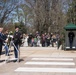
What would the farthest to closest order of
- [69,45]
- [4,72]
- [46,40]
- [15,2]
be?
[15,2]
[46,40]
[69,45]
[4,72]

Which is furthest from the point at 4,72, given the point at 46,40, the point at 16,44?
the point at 46,40

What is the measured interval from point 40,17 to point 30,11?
6.81 ft

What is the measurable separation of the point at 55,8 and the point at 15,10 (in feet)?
21.0

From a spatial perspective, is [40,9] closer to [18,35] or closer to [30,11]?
[30,11]

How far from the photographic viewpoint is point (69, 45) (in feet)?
81.3

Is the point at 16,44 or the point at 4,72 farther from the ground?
the point at 16,44

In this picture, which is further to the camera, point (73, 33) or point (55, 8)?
point (55, 8)

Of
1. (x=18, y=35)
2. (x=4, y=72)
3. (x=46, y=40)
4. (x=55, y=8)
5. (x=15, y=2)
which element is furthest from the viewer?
(x=55, y=8)

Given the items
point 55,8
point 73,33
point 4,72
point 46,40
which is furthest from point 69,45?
point 55,8

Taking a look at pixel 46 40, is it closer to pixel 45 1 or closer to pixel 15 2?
pixel 15 2

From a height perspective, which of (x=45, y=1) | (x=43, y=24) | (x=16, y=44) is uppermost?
(x=45, y=1)

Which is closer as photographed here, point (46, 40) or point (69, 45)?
point (69, 45)

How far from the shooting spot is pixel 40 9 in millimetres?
46062

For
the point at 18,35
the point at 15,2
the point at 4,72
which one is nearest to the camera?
the point at 4,72
